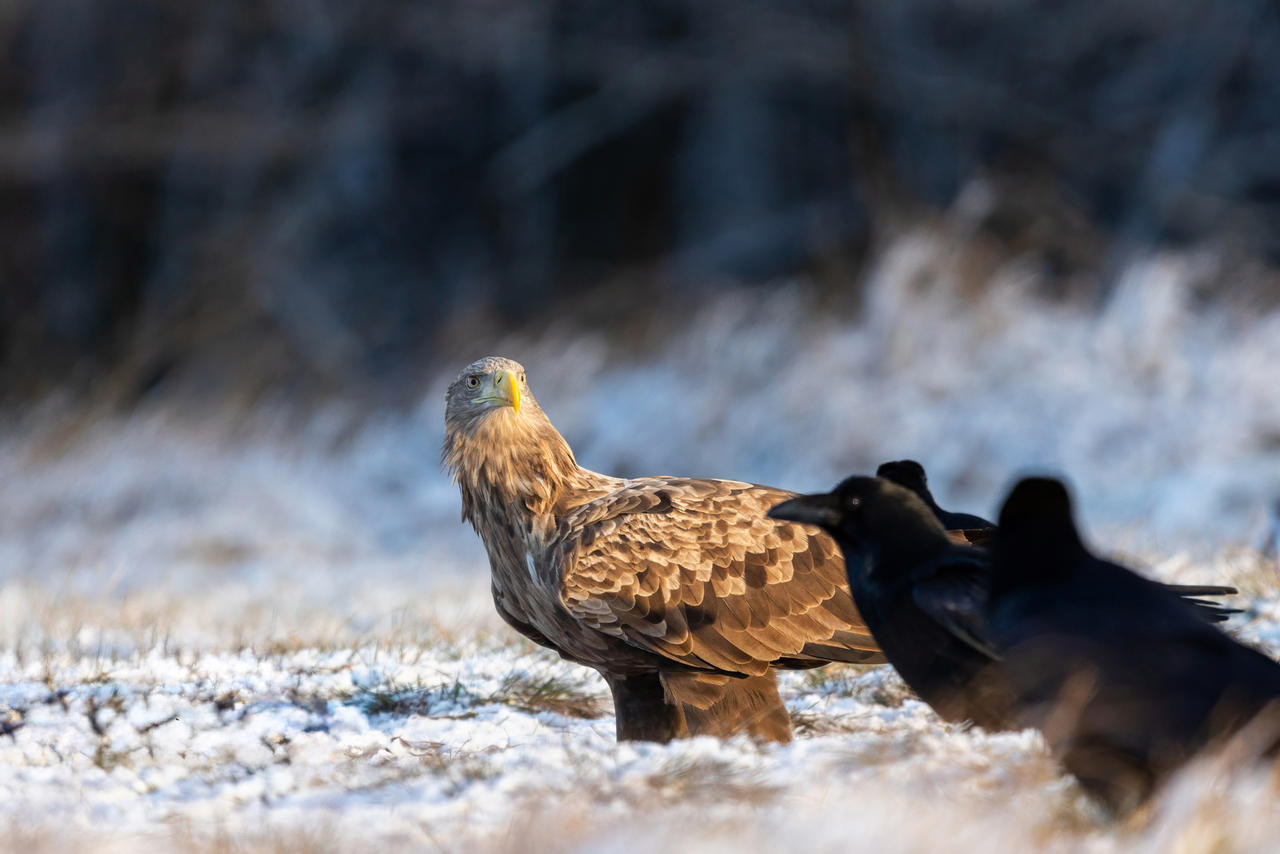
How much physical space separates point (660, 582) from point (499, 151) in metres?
14.2

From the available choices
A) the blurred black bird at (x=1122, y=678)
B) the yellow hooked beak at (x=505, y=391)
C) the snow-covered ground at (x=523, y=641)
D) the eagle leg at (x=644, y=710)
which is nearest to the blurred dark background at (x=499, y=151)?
the snow-covered ground at (x=523, y=641)

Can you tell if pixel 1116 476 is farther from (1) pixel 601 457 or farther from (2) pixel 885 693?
(2) pixel 885 693

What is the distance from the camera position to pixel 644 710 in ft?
15.6

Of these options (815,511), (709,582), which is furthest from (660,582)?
(815,511)

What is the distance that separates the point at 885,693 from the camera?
16.7 feet

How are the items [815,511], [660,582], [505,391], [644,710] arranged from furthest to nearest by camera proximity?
[505,391], [644,710], [660,582], [815,511]

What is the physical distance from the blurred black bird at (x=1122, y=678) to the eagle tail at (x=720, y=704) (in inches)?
55.3

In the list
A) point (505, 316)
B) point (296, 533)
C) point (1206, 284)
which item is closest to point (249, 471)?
point (296, 533)

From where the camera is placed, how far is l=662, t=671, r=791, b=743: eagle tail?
452 centimetres

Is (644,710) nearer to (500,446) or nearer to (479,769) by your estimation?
(500,446)

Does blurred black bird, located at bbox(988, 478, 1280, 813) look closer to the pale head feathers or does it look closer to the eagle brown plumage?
the eagle brown plumage

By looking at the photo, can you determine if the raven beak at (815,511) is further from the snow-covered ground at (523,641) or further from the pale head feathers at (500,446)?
the pale head feathers at (500,446)

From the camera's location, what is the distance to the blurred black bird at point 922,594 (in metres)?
3.56

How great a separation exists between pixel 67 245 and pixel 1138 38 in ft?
43.3
